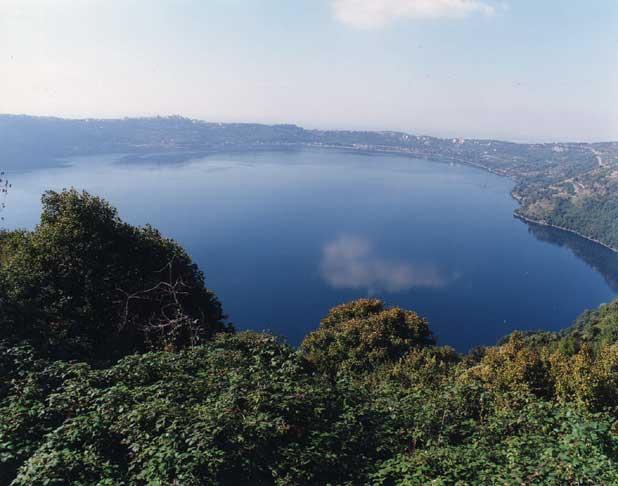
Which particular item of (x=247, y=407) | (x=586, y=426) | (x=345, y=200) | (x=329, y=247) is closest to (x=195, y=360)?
(x=247, y=407)

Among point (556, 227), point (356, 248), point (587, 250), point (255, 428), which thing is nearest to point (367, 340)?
point (255, 428)

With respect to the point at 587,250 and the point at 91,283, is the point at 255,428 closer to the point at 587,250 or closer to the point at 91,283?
the point at 91,283

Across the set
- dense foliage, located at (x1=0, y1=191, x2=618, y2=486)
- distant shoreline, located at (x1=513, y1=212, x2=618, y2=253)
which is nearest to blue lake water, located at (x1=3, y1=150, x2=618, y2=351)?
distant shoreline, located at (x1=513, y1=212, x2=618, y2=253)

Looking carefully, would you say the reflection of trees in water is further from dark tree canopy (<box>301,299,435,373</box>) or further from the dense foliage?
the dense foliage

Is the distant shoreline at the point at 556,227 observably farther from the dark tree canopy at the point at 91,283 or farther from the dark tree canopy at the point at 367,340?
the dark tree canopy at the point at 91,283

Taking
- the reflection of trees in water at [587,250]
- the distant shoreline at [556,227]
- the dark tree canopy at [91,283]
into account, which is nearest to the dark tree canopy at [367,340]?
the dark tree canopy at [91,283]

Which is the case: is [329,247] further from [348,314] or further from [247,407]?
[247,407]
